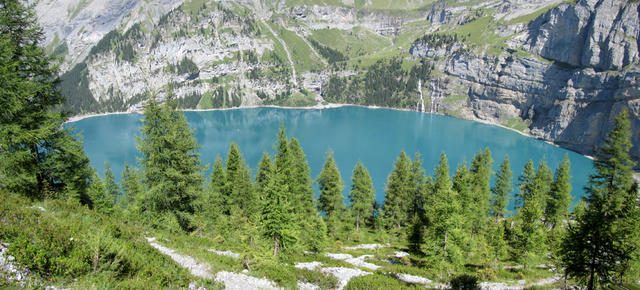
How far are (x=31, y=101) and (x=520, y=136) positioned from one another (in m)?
186

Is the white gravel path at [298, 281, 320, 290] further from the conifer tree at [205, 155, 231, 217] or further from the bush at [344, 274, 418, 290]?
the conifer tree at [205, 155, 231, 217]

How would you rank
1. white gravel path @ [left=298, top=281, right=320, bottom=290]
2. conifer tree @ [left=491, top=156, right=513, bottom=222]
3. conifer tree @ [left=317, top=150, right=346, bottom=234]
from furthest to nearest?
1. conifer tree @ [left=491, top=156, right=513, bottom=222]
2. conifer tree @ [left=317, top=150, right=346, bottom=234]
3. white gravel path @ [left=298, top=281, right=320, bottom=290]

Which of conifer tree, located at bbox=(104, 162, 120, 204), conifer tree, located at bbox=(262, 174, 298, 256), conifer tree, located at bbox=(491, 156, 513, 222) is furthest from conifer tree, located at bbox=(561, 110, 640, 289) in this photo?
conifer tree, located at bbox=(104, 162, 120, 204)

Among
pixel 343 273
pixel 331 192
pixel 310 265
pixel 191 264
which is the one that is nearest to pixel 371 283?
pixel 343 273

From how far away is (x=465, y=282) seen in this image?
70.9 feet

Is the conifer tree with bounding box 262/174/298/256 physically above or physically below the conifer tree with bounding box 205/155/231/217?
above

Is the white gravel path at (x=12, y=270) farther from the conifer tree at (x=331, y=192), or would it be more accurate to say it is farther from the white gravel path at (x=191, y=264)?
the conifer tree at (x=331, y=192)

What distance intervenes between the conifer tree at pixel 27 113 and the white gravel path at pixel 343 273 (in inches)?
664

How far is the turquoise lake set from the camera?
99875 millimetres

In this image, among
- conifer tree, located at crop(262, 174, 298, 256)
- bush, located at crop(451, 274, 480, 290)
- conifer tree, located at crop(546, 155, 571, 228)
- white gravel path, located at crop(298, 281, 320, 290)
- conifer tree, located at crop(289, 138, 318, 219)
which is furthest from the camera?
conifer tree, located at crop(546, 155, 571, 228)

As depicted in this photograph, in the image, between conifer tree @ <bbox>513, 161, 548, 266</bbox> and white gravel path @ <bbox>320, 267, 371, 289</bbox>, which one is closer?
white gravel path @ <bbox>320, 267, 371, 289</bbox>

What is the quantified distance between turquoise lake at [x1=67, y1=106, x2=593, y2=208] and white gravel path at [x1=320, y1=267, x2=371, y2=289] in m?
51.9

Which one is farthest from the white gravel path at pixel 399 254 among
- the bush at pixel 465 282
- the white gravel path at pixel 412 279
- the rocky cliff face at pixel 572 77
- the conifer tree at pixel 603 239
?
the rocky cliff face at pixel 572 77

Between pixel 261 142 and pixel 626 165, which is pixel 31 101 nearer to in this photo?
pixel 626 165
